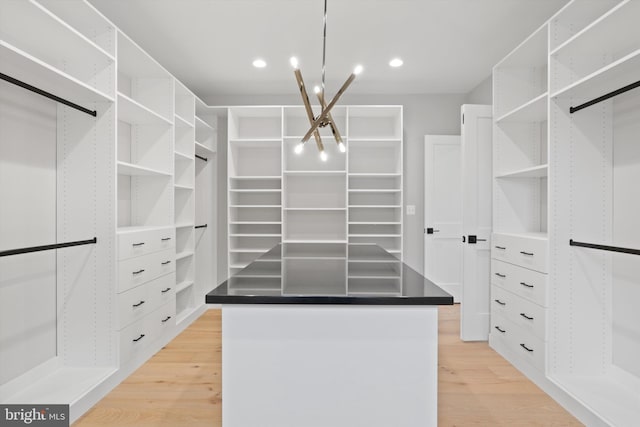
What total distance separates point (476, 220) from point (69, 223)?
3278 millimetres

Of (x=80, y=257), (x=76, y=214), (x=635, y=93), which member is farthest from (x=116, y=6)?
(x=635, y=93)

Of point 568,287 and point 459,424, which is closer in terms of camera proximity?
point 459,424

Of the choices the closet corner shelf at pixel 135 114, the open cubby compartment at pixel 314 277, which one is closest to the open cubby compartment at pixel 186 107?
the closet corner shelf at pixel 135 114

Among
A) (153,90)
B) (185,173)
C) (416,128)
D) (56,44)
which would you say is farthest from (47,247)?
(416,128)

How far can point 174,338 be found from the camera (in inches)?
133

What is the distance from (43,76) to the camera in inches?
75.8

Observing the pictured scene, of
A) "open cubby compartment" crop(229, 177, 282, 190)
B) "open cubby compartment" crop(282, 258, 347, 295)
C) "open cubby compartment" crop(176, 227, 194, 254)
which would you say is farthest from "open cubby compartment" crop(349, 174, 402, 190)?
"open cubby compartment" crop(282, 258, 347, 295)

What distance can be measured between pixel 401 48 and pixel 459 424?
3059 millimetres

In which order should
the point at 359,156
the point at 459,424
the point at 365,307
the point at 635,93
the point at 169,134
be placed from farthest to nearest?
the point at 359,156, the point at 169,134, the point at 635,93, the point at 459,424, the point at 365,307

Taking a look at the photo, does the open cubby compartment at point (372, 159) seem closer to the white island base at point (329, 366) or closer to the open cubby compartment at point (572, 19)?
the open cubby compartment at point (572, 19)

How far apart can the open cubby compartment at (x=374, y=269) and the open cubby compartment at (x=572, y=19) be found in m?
1.84

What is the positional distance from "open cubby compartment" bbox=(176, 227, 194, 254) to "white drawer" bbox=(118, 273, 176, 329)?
0.61 m

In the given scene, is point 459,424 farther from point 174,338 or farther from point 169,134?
point 169,134

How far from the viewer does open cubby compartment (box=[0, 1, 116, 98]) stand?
1818 mm
